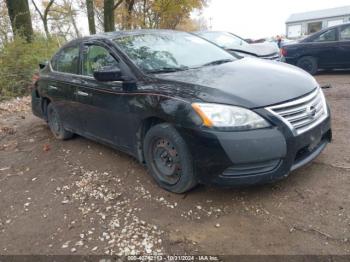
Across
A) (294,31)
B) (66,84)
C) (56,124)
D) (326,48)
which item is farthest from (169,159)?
(294,31)

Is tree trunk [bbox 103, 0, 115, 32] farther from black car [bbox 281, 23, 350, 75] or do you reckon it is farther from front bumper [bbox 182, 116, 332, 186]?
front bumper [bbox 182, 116, 332, 186]

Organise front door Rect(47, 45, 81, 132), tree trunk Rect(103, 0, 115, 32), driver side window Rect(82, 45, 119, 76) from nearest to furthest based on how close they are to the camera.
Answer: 1. driver side window Rect(82, 45, 119, 76)
2. front door Rect(47, 45, 81, 132)
3. tree trunk Rect(103, 0, 115, 32)

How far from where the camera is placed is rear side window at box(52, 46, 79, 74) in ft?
15.6

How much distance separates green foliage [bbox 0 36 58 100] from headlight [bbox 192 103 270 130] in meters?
8.21

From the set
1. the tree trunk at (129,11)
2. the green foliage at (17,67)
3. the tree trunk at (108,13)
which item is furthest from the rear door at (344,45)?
the tree trunk at (129,11)

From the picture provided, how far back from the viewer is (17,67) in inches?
397

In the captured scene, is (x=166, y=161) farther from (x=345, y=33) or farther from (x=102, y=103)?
(x=345, y=33)

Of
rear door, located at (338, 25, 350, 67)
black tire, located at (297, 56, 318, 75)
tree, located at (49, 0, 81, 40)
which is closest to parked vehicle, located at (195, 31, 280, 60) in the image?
black tire, located at (297, 56, 318, 75)

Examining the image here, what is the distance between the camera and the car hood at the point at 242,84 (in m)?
3.00

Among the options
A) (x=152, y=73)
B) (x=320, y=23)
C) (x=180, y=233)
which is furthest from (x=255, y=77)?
(x=320, y=23)

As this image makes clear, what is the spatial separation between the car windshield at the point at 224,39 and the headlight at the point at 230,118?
19.5ft

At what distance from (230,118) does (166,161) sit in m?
0.85

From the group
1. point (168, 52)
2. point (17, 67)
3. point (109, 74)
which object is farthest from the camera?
point (17, 67)

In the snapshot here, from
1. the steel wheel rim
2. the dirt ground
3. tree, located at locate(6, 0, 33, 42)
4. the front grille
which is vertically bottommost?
the dirt ground
